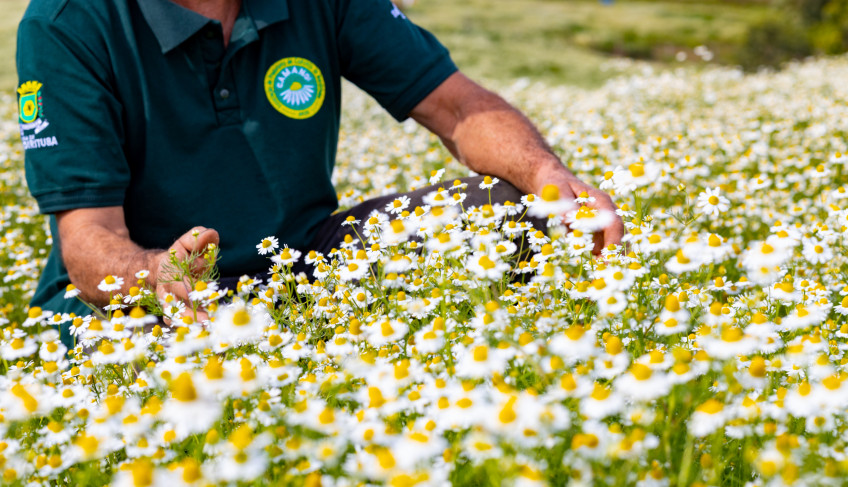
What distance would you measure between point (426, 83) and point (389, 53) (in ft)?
0.80

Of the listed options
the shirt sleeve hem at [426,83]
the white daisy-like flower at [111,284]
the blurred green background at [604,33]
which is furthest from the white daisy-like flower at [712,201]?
the blurred green background at [604,33]

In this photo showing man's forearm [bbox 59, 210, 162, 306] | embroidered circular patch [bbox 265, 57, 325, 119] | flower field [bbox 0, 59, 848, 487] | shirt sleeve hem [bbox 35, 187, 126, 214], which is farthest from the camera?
embroidered circular patch [bbox 265, 57, 325, 119]

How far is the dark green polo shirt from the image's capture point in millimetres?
3041

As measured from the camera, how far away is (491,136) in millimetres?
3518

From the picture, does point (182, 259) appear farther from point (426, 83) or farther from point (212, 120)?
point (426, 83)

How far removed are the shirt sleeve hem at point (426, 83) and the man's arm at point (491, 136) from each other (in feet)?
0.12

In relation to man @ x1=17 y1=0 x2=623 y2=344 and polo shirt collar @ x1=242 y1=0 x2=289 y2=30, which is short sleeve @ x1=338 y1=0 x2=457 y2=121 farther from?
polo shirt collar @ x1=242 y1=0 x2=289 y2=30

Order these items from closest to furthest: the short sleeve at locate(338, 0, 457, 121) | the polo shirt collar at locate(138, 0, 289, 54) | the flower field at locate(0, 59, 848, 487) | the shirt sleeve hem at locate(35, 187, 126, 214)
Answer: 1. the flower field at locate(0, 59, 848, 487)
2. the shirt sleeve hem at locate(35, 187, 126, 214)
3. the polo shirt collar at locate(138, 0, 289, 54)
4. the short sleeve at locate(338, 0, 457, 121)

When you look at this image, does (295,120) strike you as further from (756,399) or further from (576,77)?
(576,77)

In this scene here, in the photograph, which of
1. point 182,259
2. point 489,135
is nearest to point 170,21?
point 182,259

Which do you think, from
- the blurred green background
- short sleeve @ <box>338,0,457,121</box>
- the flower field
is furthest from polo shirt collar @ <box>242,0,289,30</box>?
the blurred green background

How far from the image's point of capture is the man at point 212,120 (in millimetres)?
3012

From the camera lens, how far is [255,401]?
203cm

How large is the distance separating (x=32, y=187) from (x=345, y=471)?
217 centimetres
